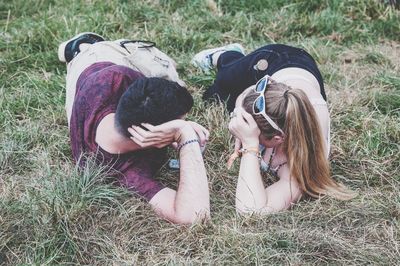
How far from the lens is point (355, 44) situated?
18.7 feet

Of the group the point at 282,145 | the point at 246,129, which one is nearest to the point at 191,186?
the point at 246,129

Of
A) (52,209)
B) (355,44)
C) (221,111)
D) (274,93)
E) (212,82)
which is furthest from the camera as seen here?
(355,44)

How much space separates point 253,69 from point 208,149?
0.61m

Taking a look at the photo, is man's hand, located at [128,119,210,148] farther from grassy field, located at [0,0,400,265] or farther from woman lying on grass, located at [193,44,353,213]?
grassy field, located at [0,0,400,265]

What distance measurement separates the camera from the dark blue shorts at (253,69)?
4.20 meters

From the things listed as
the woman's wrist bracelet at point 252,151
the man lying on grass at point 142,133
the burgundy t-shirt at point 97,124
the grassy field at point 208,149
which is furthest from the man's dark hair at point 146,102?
the woman's wrist bracelet at point 252,151

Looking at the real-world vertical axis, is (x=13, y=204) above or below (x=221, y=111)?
above

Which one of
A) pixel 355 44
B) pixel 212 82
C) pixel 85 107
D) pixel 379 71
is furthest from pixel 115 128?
pixel 355 44

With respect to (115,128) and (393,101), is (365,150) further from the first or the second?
(115,128)

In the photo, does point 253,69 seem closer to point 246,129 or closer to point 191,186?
point 246,129

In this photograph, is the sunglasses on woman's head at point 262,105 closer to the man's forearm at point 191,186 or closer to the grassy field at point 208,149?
the man's forearm at point 191,186

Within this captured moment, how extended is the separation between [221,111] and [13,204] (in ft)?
5.26

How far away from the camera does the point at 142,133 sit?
338 centimetres

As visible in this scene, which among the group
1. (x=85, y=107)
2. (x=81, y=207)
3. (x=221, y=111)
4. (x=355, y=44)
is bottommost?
(x=355, y=44)
